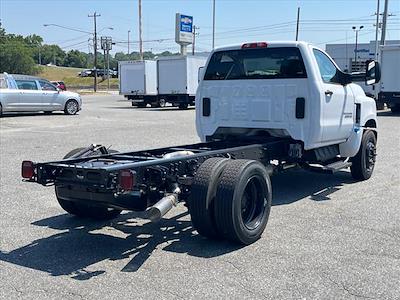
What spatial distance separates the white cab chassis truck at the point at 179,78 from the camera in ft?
102

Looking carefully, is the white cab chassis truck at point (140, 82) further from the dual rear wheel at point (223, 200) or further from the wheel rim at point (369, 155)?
the dual rear wheel at point (223, 200)

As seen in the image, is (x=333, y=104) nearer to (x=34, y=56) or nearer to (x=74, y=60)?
(x=34, y=56)

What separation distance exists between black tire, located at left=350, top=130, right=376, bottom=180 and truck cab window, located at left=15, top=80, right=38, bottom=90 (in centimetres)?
1699

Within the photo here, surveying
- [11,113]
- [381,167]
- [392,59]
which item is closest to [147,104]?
[11,113]

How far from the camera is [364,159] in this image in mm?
8836

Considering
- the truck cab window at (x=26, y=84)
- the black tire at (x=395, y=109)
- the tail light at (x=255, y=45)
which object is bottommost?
the black tire at (x=395, y=109)

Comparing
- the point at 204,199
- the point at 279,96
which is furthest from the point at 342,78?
the point at 204,199

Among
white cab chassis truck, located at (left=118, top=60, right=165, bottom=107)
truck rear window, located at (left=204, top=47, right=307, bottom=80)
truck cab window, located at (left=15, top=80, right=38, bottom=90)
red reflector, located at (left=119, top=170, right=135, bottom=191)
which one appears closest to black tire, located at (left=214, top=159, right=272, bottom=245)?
red reflector, located at (left=119, top=170, right=135, bottom=191)

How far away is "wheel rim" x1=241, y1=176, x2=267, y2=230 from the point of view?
5.69m

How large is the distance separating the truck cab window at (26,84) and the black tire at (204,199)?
18.7 meters

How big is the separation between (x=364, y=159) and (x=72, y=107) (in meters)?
18.0

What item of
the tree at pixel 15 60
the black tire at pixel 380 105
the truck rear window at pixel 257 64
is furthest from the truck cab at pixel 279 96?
the tree at pixel 15 60

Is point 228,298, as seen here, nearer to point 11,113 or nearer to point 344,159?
point 344,159

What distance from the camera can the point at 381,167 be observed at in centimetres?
1032
